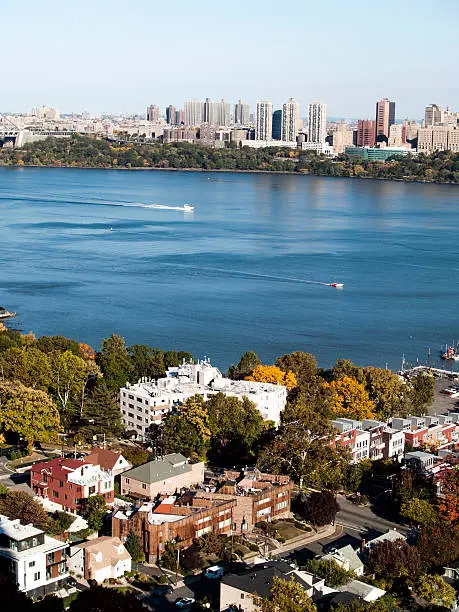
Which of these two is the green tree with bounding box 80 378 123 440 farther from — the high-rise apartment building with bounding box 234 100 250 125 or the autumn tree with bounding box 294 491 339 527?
the high-rise apartment building with bounding box 234 100 250 125

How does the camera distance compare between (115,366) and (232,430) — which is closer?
(232,430)

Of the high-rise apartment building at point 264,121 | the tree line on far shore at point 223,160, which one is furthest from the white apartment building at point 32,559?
the high-rise apartment building at point 264,121

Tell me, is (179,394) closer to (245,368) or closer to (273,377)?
(273,377)

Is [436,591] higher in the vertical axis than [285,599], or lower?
lower

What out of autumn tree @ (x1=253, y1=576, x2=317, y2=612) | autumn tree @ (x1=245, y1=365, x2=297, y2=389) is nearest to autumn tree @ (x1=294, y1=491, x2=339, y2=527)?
autumn tree @ (x1=253, y1=576, x2=317, y2=612)

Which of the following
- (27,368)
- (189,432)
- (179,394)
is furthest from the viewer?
(27,368)

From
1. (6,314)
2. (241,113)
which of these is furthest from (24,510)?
(241,113)
